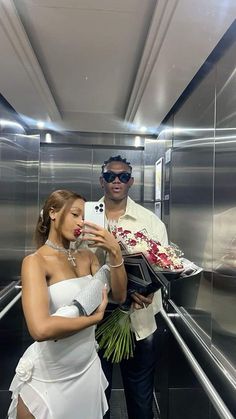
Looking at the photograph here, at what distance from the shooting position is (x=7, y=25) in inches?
59.2

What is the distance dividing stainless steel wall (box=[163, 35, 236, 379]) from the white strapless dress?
1.98 feet

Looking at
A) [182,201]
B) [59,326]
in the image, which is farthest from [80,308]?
[182,201]

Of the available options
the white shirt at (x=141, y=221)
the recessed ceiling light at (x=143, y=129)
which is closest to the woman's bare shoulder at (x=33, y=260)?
the white shirt at (x=141, y=221)

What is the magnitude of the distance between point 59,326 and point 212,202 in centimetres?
101

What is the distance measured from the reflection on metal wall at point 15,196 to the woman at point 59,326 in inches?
52.8

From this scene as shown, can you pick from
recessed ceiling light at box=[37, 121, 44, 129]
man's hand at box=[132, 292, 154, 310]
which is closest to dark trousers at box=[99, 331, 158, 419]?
man's hand at box=[132, 292, 154, 310]

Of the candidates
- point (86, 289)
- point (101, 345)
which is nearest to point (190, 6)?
point (86, 289)

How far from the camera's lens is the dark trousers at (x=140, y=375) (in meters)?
1.92

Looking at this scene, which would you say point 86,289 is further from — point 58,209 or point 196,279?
point 196,279

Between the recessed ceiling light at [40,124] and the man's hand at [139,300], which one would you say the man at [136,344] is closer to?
the man's hand at [139,300]

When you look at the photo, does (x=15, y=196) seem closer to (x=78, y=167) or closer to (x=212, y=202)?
(x=78, y=167)

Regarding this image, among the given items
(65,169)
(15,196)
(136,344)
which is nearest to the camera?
(136,344)

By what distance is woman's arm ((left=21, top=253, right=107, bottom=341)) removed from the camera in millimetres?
1116

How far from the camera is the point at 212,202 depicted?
68.8 inches
